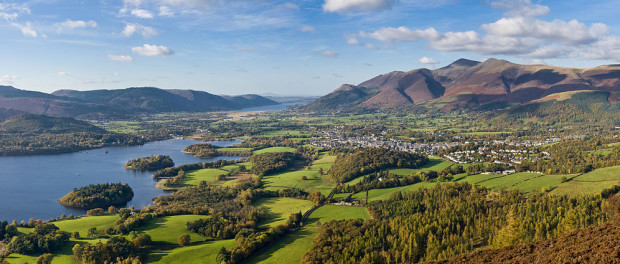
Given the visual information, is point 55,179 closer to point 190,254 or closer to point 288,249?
point 190,254

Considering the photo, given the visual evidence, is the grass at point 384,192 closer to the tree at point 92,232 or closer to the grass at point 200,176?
the grass at point 200,176

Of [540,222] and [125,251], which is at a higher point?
[540,222]

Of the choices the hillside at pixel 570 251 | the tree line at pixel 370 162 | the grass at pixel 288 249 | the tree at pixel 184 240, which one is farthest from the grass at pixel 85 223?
the hillside at pixel 570 251

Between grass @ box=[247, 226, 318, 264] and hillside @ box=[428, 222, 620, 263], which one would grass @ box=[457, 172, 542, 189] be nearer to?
grass @ box=[247, 226, 318, 264]

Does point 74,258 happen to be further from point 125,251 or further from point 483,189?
point 483,189

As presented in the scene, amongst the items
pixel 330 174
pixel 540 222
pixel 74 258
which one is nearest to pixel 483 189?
pixel 540 222

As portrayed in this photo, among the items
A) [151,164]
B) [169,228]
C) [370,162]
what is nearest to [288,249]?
[169,228]
